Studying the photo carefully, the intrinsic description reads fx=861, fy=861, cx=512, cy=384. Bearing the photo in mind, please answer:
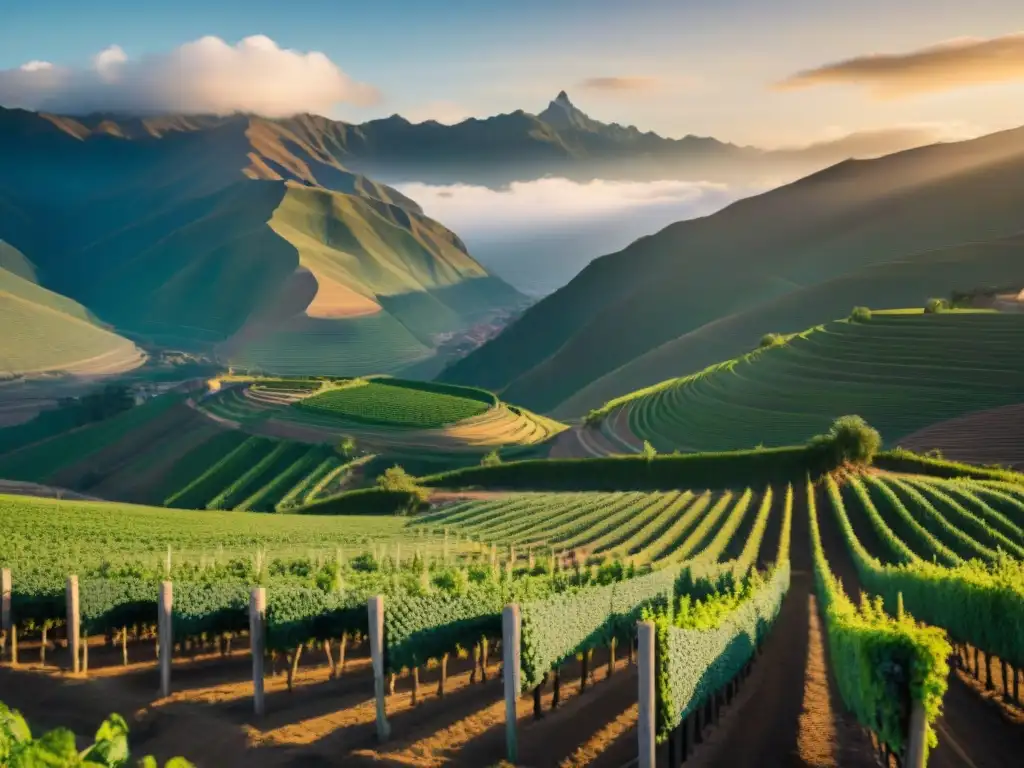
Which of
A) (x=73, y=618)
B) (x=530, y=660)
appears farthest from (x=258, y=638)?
(x=530, y=660)

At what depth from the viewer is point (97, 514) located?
4134cm

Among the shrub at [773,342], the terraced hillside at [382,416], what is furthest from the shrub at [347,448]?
the shrub at [773,342]

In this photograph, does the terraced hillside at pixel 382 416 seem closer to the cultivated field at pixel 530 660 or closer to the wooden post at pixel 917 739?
the cultivated field at pixel 530 660

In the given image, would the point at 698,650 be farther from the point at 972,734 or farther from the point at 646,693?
the point at 972,734

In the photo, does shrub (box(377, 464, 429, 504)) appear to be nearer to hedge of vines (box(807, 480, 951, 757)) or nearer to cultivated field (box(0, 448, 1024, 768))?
cultivated field (box(0, 448, 1024, 768))

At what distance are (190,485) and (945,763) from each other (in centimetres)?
7978

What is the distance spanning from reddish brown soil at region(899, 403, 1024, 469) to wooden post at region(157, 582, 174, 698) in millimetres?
62515

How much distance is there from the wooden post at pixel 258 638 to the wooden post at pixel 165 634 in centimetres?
187

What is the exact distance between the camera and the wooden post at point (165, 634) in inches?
636

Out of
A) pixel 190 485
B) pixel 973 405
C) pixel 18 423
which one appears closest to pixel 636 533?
pixel 973 405

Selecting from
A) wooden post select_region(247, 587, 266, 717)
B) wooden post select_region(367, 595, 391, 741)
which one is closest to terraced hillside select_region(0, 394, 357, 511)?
wooden post select_region(247, 587, 266, 717)

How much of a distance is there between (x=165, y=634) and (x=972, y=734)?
50.0 feet

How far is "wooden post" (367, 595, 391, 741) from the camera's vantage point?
556 inches

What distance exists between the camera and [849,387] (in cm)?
8325
